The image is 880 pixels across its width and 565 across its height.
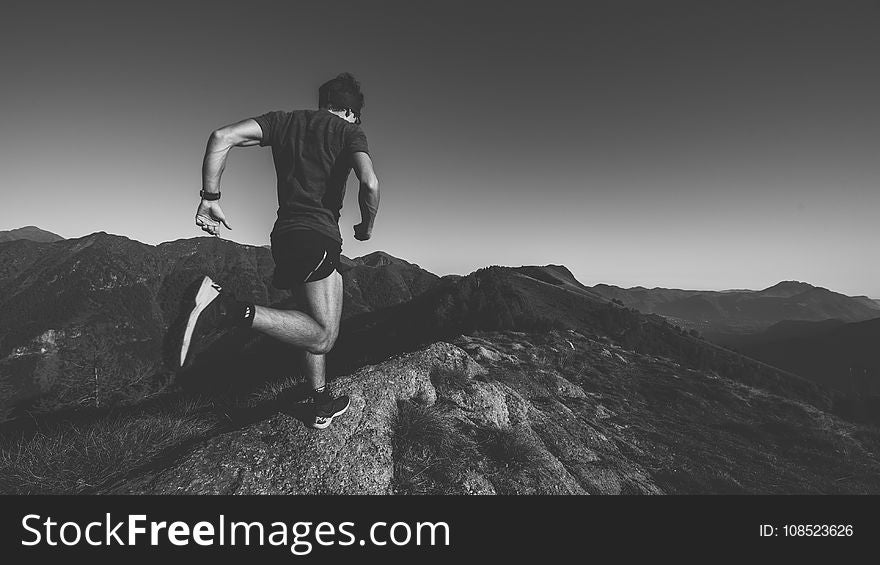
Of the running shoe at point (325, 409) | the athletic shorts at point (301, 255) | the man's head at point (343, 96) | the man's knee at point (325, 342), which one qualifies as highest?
the man's head at point (343, 96)

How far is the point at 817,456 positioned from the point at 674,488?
24307 millimetres

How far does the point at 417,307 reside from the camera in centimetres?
11662

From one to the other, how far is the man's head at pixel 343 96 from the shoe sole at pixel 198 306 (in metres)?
2.21

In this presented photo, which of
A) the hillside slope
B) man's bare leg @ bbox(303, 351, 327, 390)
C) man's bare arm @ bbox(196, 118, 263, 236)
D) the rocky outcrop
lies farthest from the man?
the hillside slope

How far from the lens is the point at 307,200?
3.35m

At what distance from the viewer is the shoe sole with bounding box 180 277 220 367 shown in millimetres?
2667

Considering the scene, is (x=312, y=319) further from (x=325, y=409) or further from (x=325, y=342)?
(x=325, y=409)

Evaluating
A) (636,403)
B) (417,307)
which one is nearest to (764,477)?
(636,403)

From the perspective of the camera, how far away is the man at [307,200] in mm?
3061

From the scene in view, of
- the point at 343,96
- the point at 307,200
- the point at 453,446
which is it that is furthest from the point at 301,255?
the point at 453,446

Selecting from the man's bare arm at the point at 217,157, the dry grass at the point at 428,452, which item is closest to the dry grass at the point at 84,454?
the dry grass at the point at 428,452

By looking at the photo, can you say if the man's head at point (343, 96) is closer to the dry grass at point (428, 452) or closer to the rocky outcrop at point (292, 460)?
the rocky outcrop at point (292, 460)

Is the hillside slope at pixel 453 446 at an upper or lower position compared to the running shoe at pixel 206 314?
lower

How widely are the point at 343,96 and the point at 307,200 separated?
1295mm
